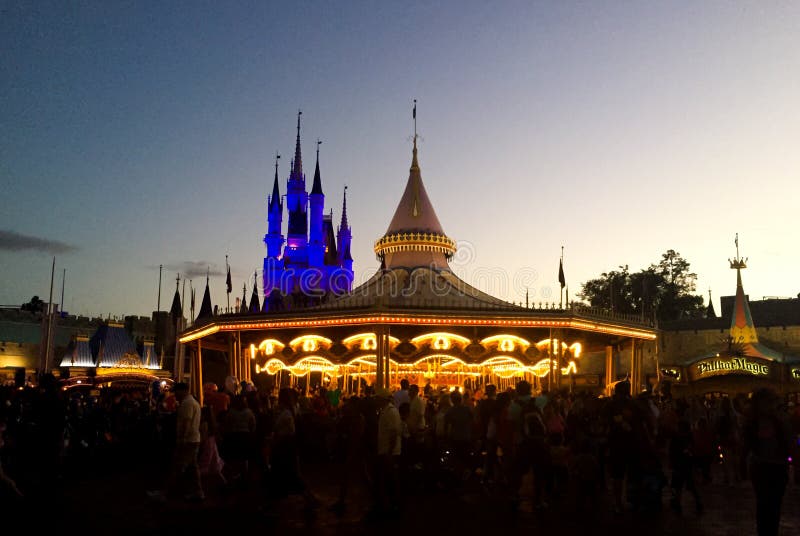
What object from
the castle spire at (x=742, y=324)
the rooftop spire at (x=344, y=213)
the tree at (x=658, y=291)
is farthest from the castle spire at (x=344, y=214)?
the castle spire at (x=742, y=324)

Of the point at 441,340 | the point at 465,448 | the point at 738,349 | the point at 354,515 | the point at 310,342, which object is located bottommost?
the point at 354,515

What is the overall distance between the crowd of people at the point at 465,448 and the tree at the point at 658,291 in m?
54.6

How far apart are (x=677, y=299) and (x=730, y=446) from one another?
189ft

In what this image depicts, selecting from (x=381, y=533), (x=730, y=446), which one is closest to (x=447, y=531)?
(x=381, y=533)

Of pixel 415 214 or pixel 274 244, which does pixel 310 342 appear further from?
pixel 274 244

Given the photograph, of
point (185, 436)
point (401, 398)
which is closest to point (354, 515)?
point (185, 436)

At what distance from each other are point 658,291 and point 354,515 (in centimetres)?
6451

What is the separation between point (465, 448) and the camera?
13570mm

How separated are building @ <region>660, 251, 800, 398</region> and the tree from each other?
410 inches

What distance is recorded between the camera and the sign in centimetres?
3372

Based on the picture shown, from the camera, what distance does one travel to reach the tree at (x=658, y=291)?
69.6 meters

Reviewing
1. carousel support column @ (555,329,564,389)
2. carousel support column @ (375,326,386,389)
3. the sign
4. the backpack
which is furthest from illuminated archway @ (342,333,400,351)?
the backpack

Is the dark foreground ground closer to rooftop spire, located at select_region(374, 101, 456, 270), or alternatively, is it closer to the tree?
rooftop spire, located at select_region(374, 101, 456, 270)

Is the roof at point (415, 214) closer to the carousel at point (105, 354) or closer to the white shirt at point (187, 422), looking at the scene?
the white shirt at point (187, 422)
